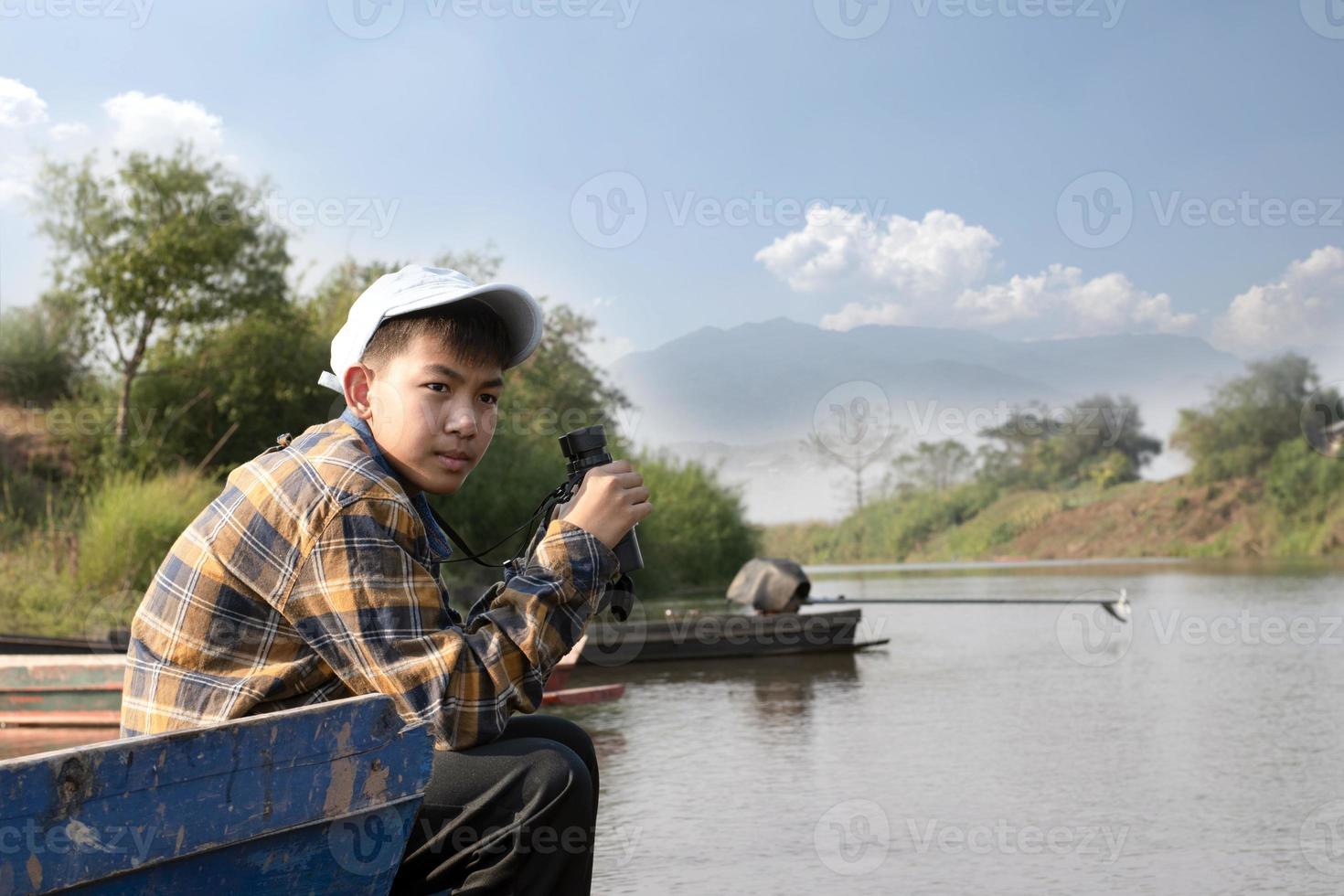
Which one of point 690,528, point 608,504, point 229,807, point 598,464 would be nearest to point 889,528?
point 690,528

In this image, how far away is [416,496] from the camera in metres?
2.58

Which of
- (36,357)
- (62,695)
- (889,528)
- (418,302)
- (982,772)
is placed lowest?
(982,772)

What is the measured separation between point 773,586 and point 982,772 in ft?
23.6

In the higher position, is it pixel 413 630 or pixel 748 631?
pixel 413 630

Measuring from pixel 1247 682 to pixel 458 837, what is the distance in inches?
408

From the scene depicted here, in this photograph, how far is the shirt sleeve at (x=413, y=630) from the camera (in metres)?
2.22

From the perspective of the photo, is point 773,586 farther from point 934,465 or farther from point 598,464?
point 934,465

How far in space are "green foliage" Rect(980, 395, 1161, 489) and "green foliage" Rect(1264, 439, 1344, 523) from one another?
16791mm

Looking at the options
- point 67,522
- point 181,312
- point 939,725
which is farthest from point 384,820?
point 181,312

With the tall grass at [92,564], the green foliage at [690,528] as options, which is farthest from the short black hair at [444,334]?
the green foliage at [690,528]

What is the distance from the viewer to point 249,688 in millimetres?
2285

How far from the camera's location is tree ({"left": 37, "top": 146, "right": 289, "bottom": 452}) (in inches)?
794

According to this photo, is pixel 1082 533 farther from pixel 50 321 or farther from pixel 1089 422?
pixel 50 321

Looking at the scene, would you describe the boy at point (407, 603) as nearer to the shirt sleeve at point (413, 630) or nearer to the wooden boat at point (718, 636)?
the shirt sleeve at point (413, 630)
